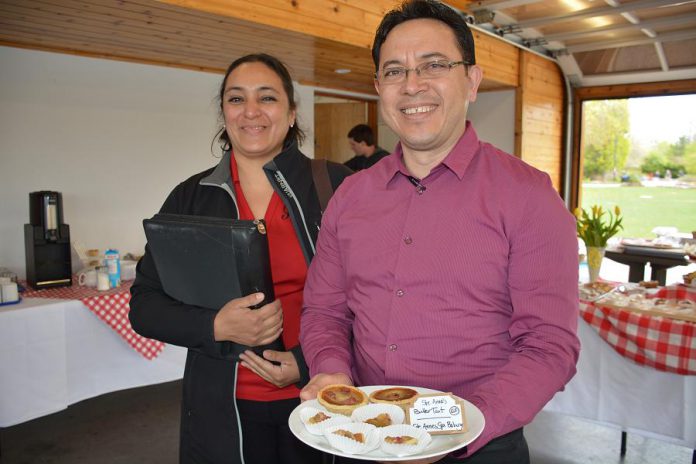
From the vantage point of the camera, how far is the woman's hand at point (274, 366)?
1.43 m

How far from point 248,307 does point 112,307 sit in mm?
2237

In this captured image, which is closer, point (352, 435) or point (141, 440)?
point (352, 435)

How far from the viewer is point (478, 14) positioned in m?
5.26

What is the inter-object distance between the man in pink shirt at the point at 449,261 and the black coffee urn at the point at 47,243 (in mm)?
2638

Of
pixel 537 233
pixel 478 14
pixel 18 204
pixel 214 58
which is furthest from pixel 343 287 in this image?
pixel 478 14

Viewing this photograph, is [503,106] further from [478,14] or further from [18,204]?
[18,204]

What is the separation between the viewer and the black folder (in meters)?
1.27

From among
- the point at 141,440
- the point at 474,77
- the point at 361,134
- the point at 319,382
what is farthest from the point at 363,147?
the point at 319,382

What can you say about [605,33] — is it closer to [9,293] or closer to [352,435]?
[9,293]

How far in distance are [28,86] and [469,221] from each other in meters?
3.83

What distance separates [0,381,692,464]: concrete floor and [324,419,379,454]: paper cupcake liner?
250 centimetres

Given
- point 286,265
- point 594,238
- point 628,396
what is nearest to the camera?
point 286,265

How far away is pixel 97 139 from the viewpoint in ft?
14.2

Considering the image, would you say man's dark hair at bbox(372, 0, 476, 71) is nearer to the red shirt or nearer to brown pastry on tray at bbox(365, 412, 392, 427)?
the red shirt
